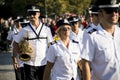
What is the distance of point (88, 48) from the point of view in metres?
5.55

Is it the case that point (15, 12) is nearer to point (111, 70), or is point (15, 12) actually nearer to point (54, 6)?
point (54, 6)

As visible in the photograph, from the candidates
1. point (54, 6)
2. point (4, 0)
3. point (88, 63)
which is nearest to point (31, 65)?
point (88, 63)

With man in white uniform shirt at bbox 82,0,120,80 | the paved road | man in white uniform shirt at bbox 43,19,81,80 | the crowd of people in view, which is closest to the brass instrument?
the crowd of people

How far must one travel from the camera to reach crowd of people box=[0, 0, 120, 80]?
555 cm

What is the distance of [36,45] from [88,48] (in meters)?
4.43

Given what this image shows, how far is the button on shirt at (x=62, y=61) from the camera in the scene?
310 inches

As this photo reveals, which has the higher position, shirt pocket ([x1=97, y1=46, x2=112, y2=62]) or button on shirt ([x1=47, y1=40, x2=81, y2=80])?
shirt pocket ([x1=97, y1=46, x2=112, y2=62])

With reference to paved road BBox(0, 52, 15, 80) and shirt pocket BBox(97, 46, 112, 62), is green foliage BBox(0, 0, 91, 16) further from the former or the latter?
shirt pocket BBox(97, 46, 112, 62)

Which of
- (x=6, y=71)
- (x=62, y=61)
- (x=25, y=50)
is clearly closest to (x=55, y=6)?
(x=6, y=71)

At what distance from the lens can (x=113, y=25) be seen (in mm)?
5574

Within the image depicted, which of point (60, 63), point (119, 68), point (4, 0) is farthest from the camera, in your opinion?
point (4, 0)

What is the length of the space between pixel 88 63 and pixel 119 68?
34 cm

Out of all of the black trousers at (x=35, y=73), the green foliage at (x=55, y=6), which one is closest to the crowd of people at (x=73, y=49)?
the black trousers at (x=35, y=73)

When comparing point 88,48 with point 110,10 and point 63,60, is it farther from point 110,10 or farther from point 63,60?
point 63,60
